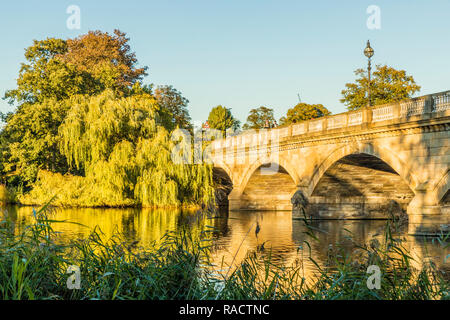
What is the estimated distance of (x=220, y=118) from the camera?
75.8 meters

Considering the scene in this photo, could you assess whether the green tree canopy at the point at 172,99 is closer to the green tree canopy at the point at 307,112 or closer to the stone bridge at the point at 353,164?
the green tree canopy at the point at 307,112

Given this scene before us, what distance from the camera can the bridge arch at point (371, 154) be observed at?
16.5 m

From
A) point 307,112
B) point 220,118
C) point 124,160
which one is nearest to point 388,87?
point 307,112

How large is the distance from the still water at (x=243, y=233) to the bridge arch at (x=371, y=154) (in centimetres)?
185

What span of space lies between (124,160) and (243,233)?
32.7 ft

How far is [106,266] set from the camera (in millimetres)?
5250

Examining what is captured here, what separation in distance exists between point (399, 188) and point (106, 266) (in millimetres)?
19214

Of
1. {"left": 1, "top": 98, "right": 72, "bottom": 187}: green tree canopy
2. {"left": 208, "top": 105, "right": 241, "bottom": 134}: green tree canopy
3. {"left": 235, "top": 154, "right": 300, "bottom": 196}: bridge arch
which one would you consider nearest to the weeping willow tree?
{"left": 235, "top": 154, "right": 300, "bottom": 196}: bridge arch

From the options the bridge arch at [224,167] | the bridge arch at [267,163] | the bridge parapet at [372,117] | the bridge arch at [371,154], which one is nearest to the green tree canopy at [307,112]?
the bridge arch at [224,167]

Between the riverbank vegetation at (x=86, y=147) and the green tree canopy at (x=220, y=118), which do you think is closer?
the riverbank vegetation at (x=86, y=147)

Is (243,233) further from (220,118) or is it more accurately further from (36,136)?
(220,118)

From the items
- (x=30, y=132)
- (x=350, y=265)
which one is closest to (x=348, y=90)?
(x=30, y=132)
